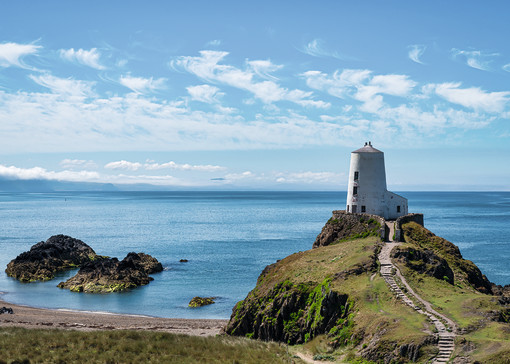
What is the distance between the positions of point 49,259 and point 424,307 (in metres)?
71.5

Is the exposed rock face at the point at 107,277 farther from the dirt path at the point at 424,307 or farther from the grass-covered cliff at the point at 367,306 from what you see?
the dirt path at the point at 424,307

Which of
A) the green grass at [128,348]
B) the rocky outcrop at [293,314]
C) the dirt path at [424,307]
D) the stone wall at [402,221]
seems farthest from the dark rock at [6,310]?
the stone wall at [402,221]

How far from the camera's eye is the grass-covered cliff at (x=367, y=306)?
2781 cm

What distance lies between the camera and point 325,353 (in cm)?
3219

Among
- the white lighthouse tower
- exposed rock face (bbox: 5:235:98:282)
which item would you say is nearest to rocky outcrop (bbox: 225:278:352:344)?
the white lighthouse tower

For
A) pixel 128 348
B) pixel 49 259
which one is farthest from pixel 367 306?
pixel 49 259

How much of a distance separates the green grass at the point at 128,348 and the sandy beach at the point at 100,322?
15248 mm

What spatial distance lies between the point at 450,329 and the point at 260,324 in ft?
55.3

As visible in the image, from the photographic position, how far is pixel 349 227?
193 ft

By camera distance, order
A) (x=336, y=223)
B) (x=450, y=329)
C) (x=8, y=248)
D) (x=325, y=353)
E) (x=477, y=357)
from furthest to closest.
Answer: (x=8, y=248) < (x=336, y=223) < (x=325, y=353) < (x=450, y=329) < (x=477, y=357)

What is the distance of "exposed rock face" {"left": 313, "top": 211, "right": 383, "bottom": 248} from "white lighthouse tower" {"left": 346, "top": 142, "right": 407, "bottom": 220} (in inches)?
117

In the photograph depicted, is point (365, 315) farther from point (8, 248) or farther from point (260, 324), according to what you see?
point (8, 248)

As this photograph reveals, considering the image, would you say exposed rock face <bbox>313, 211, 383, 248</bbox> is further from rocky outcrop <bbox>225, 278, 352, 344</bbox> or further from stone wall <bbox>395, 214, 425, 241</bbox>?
rocky outcrop <bbox>225, 278, 352, 344</bbox>

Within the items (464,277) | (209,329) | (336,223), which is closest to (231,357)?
(209,329)
